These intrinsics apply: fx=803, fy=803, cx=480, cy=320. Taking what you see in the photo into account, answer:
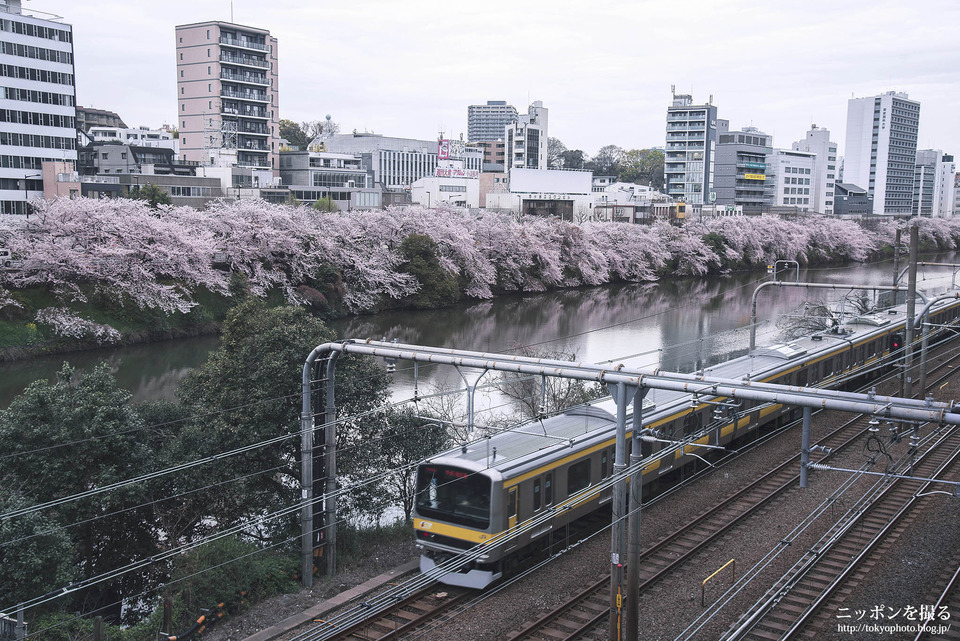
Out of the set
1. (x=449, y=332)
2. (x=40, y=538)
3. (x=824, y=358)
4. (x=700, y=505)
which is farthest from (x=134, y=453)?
(x=449, y=332)

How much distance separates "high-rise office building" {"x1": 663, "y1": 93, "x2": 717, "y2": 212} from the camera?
2881 inches

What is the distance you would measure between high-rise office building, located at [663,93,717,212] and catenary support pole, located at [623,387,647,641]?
2686 inches

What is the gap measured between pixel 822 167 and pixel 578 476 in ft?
292

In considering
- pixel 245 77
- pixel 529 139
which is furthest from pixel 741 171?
pixel 245 77

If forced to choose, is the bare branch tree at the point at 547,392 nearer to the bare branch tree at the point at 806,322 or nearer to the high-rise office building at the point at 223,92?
the bare branch tree at the point at 806,322

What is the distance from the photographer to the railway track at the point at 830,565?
8.02 m

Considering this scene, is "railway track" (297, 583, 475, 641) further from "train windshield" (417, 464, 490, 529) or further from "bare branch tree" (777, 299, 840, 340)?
"bare branch tree" (777, 299, 840, 340)

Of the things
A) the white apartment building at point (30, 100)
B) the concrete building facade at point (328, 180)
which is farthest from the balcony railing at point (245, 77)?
the white apartment building at point (30, 100)

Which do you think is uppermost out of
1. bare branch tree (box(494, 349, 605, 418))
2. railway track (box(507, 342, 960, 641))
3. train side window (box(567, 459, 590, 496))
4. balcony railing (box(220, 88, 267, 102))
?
balcony railing (box(220, 88, 267, 102))

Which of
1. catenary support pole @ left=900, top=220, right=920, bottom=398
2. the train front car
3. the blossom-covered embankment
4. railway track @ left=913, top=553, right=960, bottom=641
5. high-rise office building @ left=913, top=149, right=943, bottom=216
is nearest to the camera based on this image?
railway track @ left=913, top=553, right=960, bottom=641

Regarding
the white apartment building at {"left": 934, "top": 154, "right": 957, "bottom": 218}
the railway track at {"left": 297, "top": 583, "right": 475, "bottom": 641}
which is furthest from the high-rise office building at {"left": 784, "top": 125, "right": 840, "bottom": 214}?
the railway track at {"left": 297, "top": 583, "right": 475, "bottom": 641}

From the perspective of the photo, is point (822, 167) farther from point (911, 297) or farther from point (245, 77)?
point (911, 297)

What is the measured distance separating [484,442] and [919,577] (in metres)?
5.15

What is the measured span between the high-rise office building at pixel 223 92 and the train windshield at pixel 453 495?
39.4 metres
